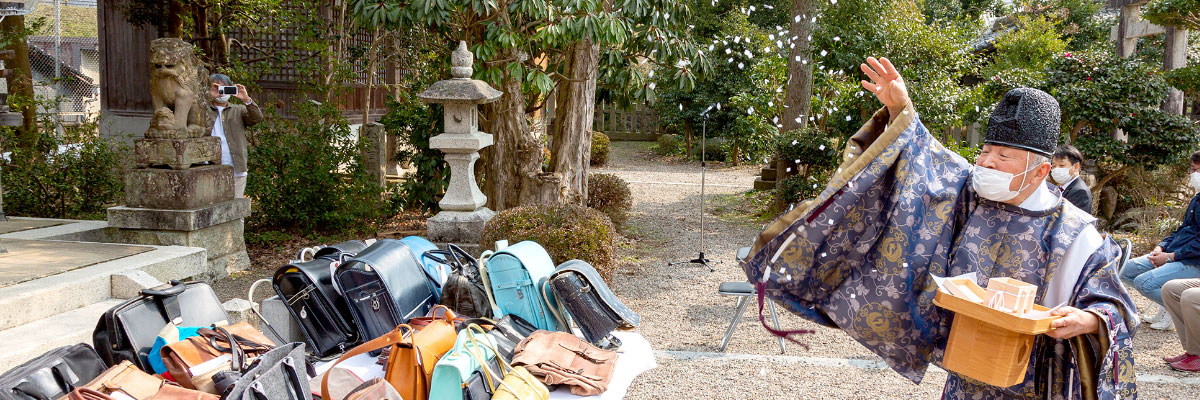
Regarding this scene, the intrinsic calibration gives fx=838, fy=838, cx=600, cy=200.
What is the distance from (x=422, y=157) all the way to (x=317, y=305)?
556 centimetres

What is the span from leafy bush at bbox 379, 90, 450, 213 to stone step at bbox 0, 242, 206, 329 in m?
3.23

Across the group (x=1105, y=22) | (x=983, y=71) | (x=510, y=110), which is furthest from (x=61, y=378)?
(x=1105, y=22)

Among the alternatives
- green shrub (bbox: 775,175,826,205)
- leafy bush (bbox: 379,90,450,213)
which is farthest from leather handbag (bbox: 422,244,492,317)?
green shrub (bbox: 775,175,826,205)

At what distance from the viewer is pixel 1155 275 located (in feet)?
17.3

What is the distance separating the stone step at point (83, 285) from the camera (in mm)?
4258

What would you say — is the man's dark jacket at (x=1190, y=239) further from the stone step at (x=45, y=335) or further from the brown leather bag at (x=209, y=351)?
the stone step at (x=45, y=335)

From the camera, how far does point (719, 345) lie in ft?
17.7

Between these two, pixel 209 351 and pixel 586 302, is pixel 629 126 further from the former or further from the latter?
pixel 209 351

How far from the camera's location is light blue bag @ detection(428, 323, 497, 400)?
2.87 meters

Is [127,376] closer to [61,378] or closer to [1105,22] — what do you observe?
[61,378]

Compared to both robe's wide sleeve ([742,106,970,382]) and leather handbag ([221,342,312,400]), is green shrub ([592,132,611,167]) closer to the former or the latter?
leather handbag ([221,342,312,400])

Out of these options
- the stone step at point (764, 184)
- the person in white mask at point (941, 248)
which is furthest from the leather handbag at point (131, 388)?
the stone step at point (764, 184)

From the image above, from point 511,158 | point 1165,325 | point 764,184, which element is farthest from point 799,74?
point 1165,325

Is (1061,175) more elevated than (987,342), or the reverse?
(1061,175)
